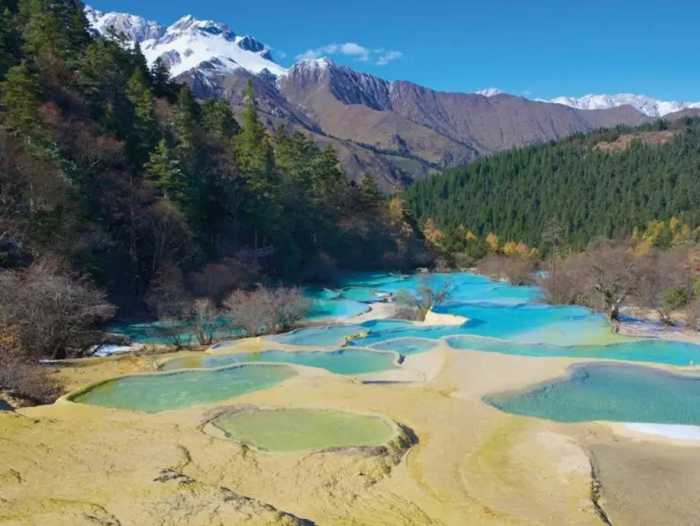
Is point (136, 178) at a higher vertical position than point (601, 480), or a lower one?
higher

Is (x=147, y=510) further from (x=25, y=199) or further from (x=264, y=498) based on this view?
(x=25, y=199)

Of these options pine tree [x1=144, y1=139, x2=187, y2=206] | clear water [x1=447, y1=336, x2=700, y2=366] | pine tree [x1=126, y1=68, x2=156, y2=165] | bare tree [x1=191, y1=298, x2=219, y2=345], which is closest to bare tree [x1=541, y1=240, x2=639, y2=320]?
clear water [x1=447, y1=336, x2=700, y2=366]

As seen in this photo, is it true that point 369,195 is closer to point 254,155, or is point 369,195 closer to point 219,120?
point 219,120

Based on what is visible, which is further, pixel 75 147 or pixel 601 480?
pixel 75 147

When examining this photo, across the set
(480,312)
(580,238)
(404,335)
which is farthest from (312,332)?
(580,238)

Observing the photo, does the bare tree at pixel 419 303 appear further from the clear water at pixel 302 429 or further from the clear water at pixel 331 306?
the clear water at pixel 302 429

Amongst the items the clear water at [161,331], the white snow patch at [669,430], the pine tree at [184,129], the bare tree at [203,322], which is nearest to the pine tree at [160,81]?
the pine tree at [184,129]
